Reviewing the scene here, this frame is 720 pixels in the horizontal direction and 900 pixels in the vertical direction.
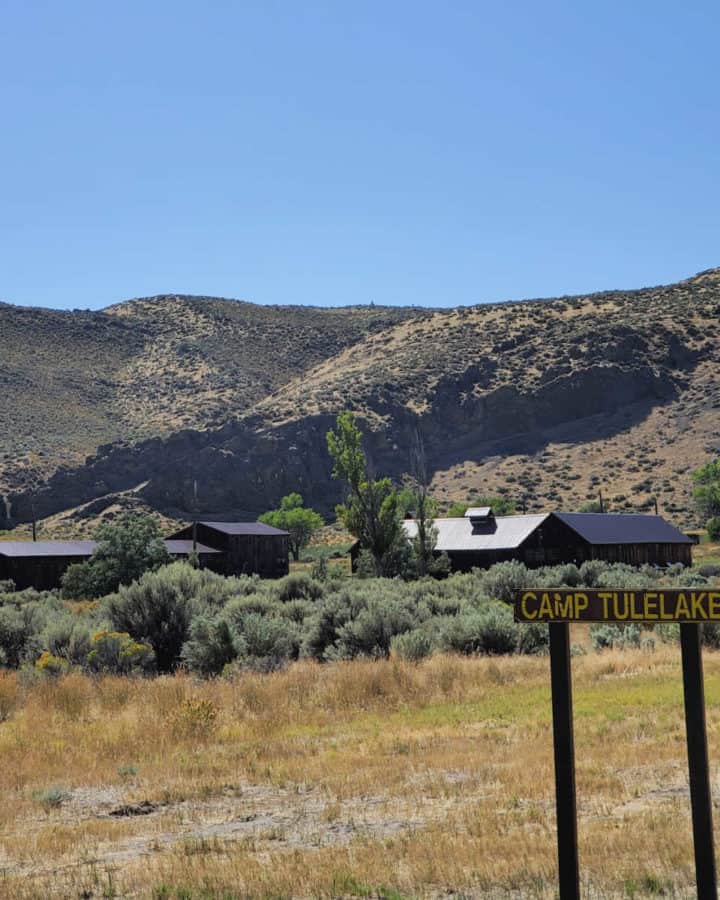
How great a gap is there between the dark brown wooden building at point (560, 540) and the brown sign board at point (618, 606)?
49.5 meters

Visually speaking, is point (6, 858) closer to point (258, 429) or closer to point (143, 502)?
point (143, 502)

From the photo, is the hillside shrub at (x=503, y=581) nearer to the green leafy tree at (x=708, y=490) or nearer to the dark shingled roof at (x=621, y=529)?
the dark shingled roof at (x=621, y=529)

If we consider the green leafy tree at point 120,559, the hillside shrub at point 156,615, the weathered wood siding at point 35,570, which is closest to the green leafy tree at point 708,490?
the weathered wood siding at point 35,570

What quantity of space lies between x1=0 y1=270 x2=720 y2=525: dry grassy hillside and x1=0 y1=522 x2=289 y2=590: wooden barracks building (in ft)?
105

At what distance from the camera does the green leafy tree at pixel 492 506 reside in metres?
86.1

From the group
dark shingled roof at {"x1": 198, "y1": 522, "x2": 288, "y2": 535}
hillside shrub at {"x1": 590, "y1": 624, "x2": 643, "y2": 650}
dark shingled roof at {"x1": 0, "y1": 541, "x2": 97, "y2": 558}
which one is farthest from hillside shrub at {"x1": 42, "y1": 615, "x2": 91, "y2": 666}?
dark shingled roof at {"x1": 198, "y1": 522, "x2": 288, "y2": 535}

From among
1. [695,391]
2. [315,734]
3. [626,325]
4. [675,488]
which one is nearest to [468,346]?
[626,325]

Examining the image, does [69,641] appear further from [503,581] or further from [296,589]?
[503,581]

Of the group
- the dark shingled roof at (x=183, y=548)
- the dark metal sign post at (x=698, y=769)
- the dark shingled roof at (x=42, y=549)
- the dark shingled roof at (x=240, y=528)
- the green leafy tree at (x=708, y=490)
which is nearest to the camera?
the dark metal sign post at (x=698, y=769)

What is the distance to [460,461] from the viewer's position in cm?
10644

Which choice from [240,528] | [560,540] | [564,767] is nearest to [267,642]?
[564,767]

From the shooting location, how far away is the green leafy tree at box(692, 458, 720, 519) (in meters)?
80.4

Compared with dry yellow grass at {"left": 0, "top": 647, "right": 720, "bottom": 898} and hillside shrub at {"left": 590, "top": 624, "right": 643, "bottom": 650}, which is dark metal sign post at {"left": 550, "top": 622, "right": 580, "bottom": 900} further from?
hillside shrub at {"left": 590, "top": 624, "right": 643, "bottom": 650}

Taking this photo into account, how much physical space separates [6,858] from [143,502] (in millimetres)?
93621
